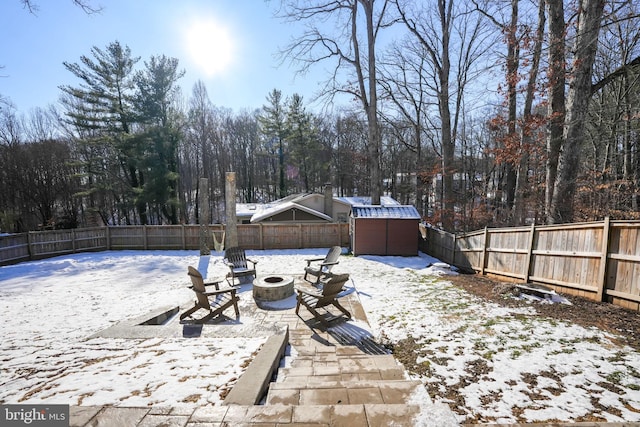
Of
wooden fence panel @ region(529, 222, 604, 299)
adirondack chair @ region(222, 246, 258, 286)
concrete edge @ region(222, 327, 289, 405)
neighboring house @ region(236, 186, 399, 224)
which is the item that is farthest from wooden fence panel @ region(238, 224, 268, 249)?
wooden fence panel @ region(529, 222, 604, 299)

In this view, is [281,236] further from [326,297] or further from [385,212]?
[326,297]

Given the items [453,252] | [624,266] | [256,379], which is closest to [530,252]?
[624,266]

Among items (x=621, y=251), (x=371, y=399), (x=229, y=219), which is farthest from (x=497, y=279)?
(x=229, y=219)

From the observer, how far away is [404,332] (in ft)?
13.9

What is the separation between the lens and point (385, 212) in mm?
11094

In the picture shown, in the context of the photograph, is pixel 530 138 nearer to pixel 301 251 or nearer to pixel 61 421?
pixel 301 251

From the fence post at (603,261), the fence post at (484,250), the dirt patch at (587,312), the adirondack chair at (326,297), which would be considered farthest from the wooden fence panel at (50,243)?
Result: the fence post at (603,261)

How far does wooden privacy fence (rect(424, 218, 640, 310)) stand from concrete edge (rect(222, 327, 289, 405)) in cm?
566

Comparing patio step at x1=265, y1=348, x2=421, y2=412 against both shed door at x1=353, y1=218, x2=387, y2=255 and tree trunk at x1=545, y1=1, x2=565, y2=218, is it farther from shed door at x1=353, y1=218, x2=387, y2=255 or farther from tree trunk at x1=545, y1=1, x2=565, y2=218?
shed door at x1=353, y1=218, x2=387, y2=255

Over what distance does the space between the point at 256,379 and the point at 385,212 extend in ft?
31.4

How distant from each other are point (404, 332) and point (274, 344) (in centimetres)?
226

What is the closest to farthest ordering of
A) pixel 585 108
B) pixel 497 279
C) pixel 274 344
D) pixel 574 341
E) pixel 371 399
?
pixel 371 399 < pixel 274 344 < pixel 574 341 < pixel 585 108 < pixel 497 279

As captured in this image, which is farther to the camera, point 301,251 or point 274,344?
point 301,251

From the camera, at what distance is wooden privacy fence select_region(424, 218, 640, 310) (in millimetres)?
4250
